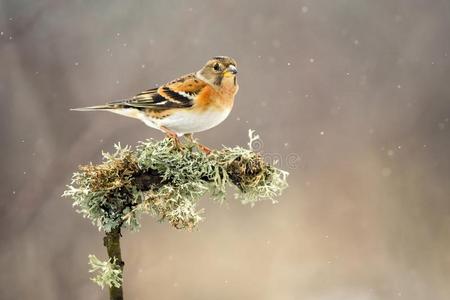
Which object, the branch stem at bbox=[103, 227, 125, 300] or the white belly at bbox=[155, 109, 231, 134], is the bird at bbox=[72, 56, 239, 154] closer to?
the white belly at bbox=[155, 109, 231, 134]

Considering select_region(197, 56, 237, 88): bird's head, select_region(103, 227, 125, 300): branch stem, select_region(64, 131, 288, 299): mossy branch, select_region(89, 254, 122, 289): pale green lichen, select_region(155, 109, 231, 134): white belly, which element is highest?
select_region(197, 56, 237, 88): bird's head

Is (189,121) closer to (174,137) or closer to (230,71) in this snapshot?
(174,137)

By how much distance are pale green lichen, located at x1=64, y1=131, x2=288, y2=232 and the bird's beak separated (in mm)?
253

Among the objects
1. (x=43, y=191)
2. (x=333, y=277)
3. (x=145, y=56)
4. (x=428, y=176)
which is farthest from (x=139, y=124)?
(x=428, y=176)

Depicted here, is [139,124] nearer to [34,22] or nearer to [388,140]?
[34,22]

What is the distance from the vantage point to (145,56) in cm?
373

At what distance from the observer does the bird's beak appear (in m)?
2.08

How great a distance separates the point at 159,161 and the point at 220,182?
0.18 meters

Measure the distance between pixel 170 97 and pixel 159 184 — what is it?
1.06 ft

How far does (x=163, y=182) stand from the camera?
1914 millimetres

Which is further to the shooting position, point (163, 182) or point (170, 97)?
point (170, 97)

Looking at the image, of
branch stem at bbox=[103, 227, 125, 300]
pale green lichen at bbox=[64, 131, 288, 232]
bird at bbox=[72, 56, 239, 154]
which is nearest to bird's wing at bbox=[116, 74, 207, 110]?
bird at bbox=[72, 56, 239, 154]

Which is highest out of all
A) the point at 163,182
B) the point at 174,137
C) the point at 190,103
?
the point at 190,103

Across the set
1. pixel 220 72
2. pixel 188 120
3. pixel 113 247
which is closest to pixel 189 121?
pixel 188 120
